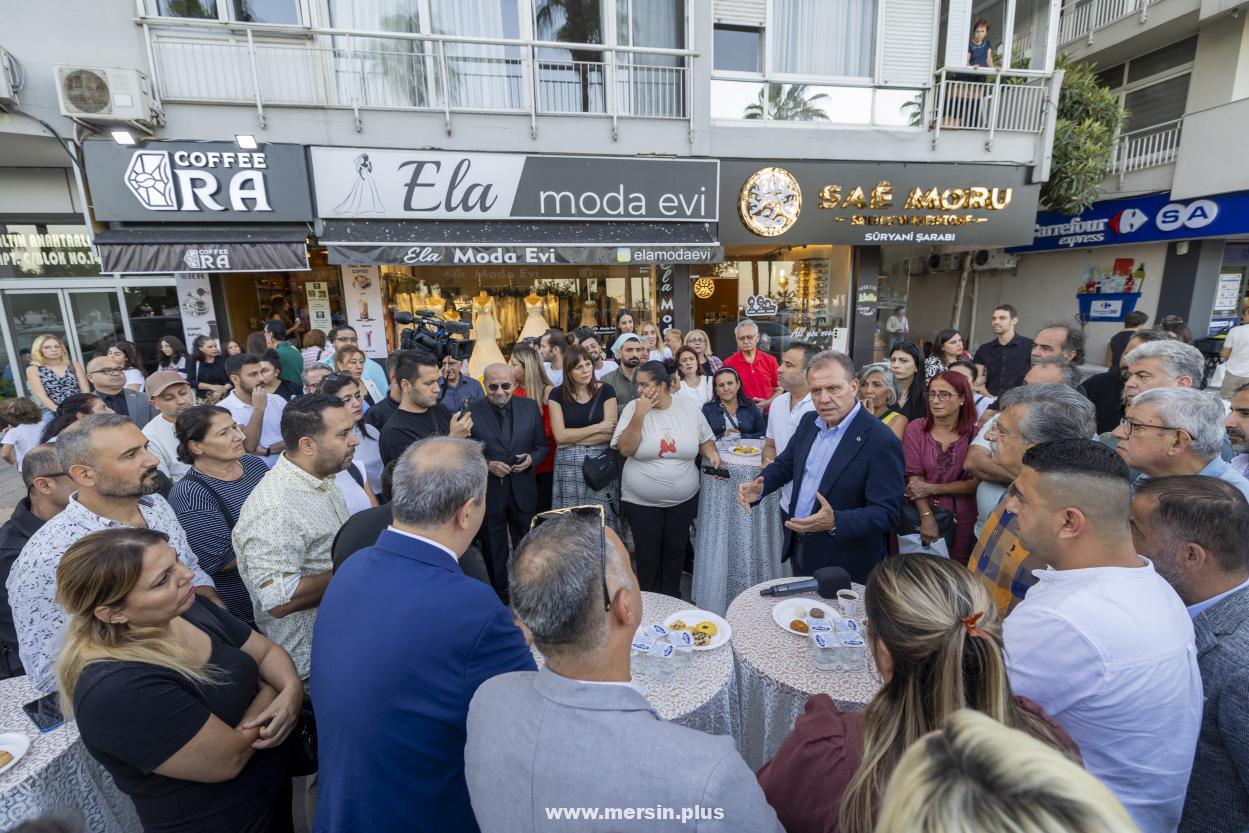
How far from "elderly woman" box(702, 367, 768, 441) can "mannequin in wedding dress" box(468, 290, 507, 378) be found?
2.17 m

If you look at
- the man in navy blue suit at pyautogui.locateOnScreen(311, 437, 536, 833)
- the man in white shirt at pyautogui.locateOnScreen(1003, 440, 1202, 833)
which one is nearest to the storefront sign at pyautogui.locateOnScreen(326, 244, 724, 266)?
the man in navy blue suit at pyautogui.locateOnScreen(311, 437, 536, 833)

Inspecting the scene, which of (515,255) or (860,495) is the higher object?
(515,255)

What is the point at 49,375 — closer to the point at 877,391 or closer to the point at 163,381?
the point at 163,381

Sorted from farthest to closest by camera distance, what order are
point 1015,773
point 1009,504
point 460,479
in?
point 1009,504 < point 460,479 < point 1015,773

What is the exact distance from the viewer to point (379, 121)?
311 inches

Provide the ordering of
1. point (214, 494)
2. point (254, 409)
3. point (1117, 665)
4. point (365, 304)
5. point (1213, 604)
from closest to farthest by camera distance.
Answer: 1. point (1117, 665)
2. point (1213, 604)
3. point (214, 494)
4. point (254, 409)
5. point (365, 304)

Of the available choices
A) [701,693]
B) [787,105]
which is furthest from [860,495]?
[787,105]

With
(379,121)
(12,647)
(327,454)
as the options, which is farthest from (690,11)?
(12,647)

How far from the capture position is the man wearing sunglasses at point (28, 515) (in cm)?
243

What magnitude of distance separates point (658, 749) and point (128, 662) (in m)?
1.46

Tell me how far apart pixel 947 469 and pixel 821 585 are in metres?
1.41

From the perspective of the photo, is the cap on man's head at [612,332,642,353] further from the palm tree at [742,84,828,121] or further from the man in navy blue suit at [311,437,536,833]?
the palm tree at [742,84,828,121]

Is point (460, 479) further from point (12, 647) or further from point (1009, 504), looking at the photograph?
point (12, 647)

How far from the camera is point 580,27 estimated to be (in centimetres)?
849
